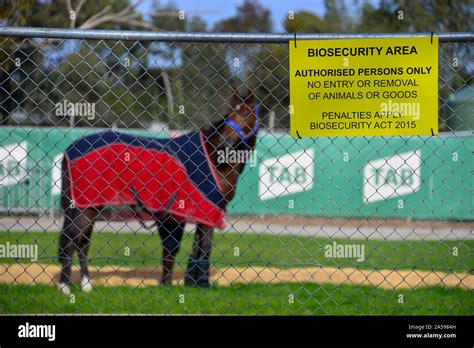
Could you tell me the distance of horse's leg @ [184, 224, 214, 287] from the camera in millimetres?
6801

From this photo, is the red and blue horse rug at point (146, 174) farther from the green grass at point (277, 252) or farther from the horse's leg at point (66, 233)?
the green grass at point (277, 252)

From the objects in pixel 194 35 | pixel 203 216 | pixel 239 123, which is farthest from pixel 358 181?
pixel 194 35

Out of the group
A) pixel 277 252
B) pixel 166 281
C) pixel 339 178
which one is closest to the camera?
pixel 166 281

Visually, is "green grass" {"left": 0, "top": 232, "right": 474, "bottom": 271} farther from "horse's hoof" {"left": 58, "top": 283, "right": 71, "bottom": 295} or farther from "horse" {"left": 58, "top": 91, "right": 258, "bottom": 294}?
"horse's hoof" {"left": 58, "top": 283, "right": 71, "bottom": 295}

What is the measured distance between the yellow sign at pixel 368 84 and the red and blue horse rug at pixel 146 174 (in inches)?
95.8

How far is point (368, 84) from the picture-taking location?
389 cm

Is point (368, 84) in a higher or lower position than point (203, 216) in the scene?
higher

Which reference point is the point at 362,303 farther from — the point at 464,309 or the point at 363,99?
the point at 363,99

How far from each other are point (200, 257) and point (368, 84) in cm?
377

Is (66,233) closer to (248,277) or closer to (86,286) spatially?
(86,286)

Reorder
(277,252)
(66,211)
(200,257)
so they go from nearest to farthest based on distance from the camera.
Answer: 1. (66,211)
2. (200,257)
3. (277,252)

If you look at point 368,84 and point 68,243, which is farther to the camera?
point 68,243
